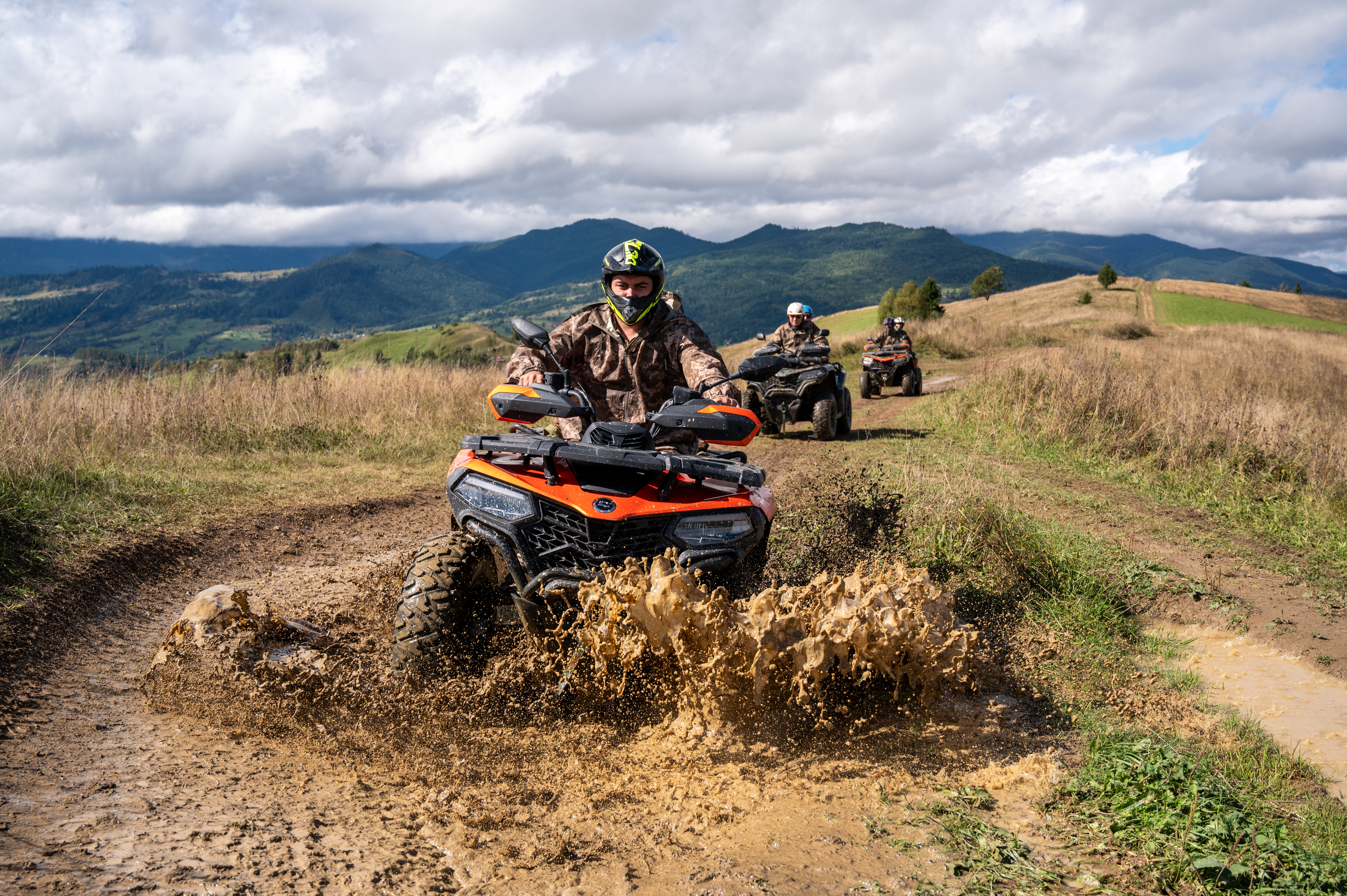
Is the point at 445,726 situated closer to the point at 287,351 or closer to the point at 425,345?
the point at 287,351

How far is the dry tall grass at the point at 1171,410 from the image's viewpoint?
845cm

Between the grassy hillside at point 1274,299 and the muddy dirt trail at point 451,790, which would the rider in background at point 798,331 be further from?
the grassy hillside at point 1274,299

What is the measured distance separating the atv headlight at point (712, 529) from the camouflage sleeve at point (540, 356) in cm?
119

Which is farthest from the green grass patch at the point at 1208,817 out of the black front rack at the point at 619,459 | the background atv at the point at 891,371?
the background atv at the point at 891,371

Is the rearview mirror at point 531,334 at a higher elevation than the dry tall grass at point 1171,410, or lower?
higher

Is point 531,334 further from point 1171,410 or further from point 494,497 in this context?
point 1171,410

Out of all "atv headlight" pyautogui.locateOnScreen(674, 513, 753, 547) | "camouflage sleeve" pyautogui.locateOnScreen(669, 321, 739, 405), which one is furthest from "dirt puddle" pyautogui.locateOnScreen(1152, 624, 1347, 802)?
"camouflage sleeve" pyautogui.locateOnScreen(669, 321, 739, 405)

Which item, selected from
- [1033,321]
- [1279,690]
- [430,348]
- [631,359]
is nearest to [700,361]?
[631,359]

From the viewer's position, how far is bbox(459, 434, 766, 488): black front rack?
9.68 ft

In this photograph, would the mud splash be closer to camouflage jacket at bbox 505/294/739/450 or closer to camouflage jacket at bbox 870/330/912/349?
camouflage jacket at bbox 505/294/739/450

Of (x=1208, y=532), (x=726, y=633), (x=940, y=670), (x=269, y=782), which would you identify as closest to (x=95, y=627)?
(x=269, y=782)

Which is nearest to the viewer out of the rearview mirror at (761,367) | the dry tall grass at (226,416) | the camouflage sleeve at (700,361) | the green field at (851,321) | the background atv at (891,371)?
the rearview mirror at (761,367)

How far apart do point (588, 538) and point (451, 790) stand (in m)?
1.02

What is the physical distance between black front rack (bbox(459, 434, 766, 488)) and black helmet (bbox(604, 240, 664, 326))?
3.91 feet
